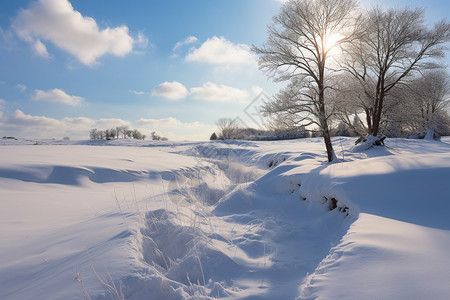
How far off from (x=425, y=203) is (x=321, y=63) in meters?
8.39

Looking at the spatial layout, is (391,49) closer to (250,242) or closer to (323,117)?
(323,117)

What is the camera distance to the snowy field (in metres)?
1.96

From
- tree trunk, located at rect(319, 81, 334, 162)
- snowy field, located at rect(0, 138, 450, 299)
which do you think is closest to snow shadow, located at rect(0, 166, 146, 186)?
snowy field, located at rect(0, 138, 450, 299)

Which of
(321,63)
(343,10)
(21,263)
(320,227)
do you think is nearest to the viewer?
(21,263)

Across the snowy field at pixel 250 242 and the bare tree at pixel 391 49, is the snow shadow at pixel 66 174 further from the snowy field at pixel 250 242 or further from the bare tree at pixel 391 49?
the bare tree at pixel 391 49

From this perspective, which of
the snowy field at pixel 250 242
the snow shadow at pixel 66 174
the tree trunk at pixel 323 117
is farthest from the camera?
the tree trunk at pixel 323 117

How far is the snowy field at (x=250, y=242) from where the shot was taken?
196 centimetres

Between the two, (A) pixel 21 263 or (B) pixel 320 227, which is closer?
(A) pixel 21 263

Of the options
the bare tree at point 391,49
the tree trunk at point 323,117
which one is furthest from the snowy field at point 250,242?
the bare tree at point 391,49

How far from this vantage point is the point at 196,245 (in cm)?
300

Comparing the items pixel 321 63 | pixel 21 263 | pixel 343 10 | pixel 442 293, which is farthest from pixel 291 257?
pixel 343 10

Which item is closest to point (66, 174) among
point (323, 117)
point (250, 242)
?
point (250, 242)

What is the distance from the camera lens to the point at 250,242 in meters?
3.48

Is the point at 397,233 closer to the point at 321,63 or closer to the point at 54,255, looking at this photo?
the point at 54,255
